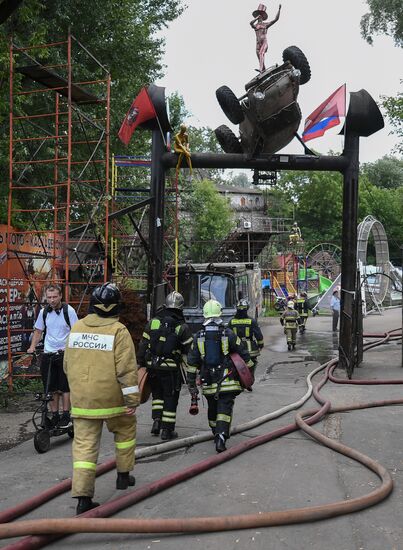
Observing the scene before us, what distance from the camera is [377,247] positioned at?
27.9 m

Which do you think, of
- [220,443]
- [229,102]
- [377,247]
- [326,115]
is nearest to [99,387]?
[220,443]

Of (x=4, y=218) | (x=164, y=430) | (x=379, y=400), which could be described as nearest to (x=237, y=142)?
(x=4, y=218)

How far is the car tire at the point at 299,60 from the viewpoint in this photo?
10117 mm

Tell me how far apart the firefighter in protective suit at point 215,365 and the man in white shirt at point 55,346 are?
1.53 metres

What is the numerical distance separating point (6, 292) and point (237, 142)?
5433mm

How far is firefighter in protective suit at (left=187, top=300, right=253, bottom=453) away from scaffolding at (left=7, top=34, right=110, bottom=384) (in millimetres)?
3448

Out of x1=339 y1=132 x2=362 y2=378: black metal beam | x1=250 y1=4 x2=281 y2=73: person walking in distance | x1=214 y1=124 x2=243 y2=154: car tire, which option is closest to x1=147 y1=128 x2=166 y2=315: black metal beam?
x1=214 y1=124 x2=243 y2=154: car tire

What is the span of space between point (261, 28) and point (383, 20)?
20169 millimetres

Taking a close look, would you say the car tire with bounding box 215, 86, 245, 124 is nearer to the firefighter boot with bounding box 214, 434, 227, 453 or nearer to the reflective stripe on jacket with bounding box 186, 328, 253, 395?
the reflective stripe on jacket with bounding box 186, 328, 253, 395

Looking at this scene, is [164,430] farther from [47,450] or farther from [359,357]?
[359,357]

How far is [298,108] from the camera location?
10.3m

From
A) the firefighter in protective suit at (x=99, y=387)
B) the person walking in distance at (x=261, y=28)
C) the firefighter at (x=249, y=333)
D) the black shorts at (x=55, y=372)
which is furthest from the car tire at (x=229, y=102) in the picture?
the firefighter in protective suit at (x=99, y=387)

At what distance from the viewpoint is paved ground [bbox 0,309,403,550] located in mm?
3896

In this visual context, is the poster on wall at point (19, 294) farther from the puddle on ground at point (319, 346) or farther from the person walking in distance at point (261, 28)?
the puddle on ground at point (319, 346)
